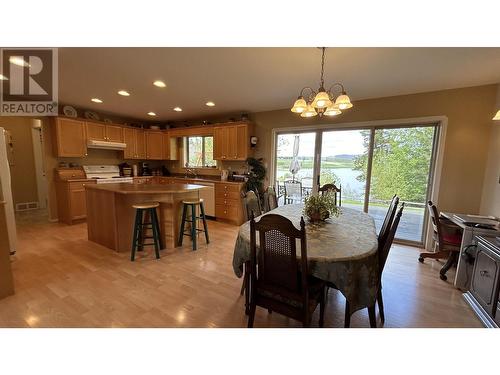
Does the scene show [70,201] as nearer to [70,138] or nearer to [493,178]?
[70,138]

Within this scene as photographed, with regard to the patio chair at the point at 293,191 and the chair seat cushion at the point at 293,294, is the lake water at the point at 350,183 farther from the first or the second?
the chair seat cushion at the point at 293,294

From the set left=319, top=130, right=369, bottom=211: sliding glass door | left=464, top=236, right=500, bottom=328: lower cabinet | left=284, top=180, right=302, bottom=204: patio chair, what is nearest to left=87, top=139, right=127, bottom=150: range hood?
left=284, top=180, right=302, bottom=204: patio chair

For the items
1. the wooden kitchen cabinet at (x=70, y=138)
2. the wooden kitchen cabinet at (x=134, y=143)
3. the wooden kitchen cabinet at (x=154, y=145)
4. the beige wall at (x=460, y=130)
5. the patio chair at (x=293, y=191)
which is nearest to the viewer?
the beige wall at (x=460, y=130)

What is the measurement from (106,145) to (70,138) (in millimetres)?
656

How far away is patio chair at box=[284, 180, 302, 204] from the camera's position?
180 inches

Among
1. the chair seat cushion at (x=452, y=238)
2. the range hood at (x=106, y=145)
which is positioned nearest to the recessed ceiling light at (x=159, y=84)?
the range hood at (x=106, y=145)

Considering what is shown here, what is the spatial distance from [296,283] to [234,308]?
0.87 m

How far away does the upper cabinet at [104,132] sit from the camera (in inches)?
187

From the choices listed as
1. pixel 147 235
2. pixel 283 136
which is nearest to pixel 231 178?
pixel 283 136

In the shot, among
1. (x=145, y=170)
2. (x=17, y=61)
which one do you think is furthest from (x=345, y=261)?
(x=145, y=170)

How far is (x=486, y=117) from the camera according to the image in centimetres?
296

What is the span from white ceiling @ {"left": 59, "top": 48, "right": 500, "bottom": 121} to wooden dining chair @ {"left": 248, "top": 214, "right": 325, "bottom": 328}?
1784 millimetres

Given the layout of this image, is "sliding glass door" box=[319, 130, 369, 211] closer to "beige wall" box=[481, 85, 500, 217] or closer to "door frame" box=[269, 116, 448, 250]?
"door frame" box=[269, 116, 448, 250]

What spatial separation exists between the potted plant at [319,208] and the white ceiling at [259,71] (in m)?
1.47
